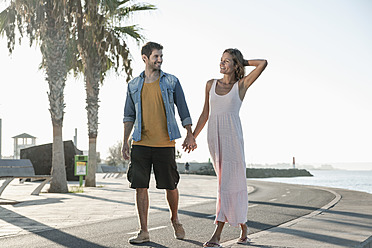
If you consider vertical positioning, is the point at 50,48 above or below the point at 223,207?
above

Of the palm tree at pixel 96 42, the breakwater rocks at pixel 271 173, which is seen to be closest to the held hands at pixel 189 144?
the palm tree at pixel 96 42

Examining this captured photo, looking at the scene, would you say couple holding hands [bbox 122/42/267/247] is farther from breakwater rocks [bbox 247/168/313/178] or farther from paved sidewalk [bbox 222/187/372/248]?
breakwater rocks [bbox 247/168/313/178]

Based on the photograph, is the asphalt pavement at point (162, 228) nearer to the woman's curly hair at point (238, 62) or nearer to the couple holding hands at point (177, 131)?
the couple holding hands at point (177, 131)

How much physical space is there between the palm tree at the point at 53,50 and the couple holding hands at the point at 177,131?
11931mm

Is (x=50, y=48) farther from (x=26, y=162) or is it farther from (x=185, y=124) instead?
(x=185, y=124)

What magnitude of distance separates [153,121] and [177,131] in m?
0.29

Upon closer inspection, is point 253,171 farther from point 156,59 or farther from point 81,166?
point 156,59

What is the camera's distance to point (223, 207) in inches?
207

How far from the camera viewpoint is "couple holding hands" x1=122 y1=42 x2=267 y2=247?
5.29 m

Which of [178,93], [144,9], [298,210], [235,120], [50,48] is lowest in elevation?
[298,210]

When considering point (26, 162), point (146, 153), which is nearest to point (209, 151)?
point (146, 153)

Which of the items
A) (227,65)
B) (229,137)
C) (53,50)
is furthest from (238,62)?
(53,50)

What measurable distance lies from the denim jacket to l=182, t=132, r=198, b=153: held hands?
0.38ft

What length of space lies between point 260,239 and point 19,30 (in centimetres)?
1431
